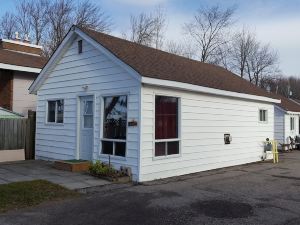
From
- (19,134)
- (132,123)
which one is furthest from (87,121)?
(19,134)

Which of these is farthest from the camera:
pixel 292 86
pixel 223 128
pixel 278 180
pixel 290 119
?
pixel 292 86

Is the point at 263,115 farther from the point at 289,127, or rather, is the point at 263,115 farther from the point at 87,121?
the point at 289,127

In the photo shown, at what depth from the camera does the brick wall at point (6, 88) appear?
62.2 feet

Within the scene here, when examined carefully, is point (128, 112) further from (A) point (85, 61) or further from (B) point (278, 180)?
(B) point (278, 180)

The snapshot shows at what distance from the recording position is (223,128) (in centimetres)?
1498

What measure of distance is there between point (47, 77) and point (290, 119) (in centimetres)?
1840

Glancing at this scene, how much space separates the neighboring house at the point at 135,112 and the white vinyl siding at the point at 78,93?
0.03 m

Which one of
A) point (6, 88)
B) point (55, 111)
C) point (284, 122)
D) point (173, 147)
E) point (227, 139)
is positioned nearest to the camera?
point (173, 147)

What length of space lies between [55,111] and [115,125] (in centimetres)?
390

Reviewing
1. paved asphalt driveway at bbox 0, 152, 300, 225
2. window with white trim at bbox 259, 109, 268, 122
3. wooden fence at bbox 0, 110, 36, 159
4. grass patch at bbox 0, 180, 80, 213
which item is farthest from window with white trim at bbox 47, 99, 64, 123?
window with white trim at bbox 259, 109, 268, 122

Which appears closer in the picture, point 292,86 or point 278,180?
point 278,180

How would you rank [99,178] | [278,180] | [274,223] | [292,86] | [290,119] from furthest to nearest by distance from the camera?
1. [292,86]
2. [290,119]
3. [278,180]
4. [99,178]
5. [274,223]

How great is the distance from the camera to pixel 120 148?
38.7 ft

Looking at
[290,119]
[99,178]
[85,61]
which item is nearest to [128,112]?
[99,178]
